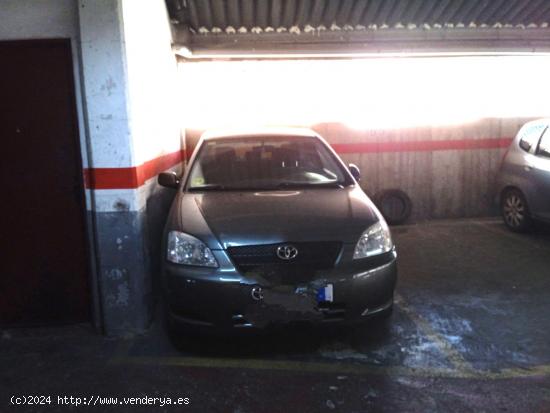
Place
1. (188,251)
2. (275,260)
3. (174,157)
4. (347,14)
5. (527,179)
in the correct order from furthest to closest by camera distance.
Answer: (347,14), (527,179), (174,157), (188,251), (275,260)

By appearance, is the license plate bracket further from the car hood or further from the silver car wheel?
the silver car wheel

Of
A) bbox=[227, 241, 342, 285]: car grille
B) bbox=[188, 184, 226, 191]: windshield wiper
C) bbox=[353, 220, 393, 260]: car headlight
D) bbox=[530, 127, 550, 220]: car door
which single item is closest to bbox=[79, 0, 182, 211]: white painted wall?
bbox=[188, 184, 226, 191]: windshield wiper

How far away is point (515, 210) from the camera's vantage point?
7.35 meters

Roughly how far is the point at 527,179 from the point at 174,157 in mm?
4709

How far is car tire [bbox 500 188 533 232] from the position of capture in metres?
7.17

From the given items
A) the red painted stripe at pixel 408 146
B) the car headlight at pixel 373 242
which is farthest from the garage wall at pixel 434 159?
the car headlight at pixel 373 242

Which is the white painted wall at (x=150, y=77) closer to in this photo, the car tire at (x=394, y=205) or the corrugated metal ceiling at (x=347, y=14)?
the corrugated metal ceiling at (x=347, y=14)

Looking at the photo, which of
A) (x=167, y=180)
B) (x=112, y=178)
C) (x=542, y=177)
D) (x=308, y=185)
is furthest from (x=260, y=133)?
(x=542, y=177)

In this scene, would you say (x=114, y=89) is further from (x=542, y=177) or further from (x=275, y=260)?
(x=542, y=177)

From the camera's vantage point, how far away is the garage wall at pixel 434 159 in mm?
8336

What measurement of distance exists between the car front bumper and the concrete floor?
0.28 m

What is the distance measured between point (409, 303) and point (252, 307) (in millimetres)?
1936

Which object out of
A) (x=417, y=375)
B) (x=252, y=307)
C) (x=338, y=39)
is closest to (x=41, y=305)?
(x=252, y=307)

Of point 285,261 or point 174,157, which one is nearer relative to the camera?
point 285,261
